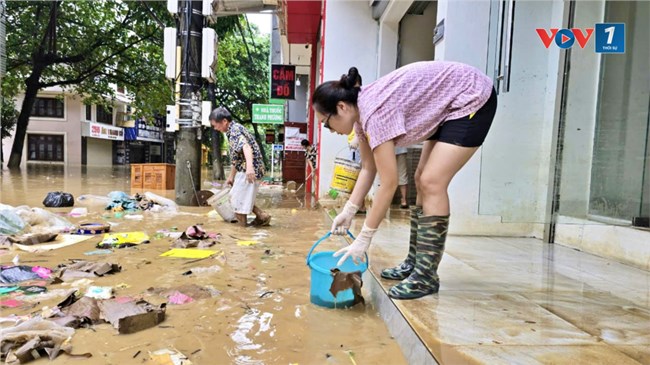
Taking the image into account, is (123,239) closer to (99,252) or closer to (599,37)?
(99,252)

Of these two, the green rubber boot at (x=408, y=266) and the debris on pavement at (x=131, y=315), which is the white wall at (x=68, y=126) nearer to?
the debris on pavement at (x=131, y=315)

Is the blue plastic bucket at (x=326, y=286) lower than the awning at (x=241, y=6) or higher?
lower

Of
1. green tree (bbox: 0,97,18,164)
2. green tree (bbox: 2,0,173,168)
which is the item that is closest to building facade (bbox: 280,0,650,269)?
green tree (bbox: 2,0,173,168)

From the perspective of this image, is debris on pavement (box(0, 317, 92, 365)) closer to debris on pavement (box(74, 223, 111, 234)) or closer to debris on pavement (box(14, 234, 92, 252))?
debris on pavement (box(14, 234, 92, 252))

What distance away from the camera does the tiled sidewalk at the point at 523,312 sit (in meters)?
1.69

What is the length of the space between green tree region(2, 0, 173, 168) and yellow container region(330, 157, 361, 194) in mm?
10928

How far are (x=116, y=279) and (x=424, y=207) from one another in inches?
92.1

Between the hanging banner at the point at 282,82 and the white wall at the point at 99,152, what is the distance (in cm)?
2281

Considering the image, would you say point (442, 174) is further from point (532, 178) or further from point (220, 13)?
point (220, 13)

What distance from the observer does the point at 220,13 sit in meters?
12.3

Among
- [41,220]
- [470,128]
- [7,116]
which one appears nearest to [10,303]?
[41,220]

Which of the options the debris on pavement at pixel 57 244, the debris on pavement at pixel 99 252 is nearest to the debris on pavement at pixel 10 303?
the debris on pavement at pixel 99 252

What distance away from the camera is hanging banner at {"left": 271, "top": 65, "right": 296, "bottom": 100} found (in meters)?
14.4

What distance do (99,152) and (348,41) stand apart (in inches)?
1236
